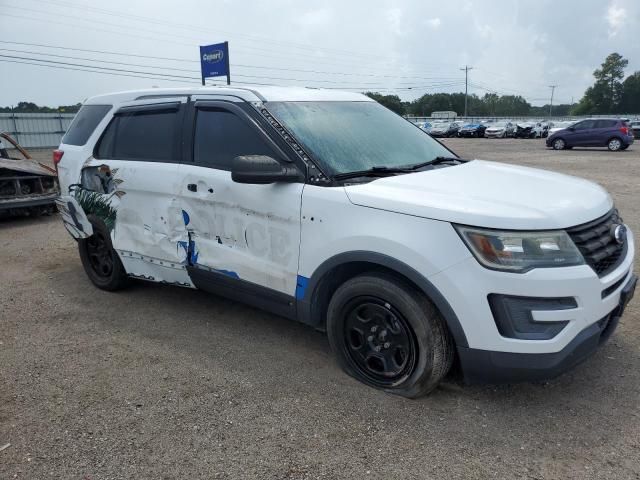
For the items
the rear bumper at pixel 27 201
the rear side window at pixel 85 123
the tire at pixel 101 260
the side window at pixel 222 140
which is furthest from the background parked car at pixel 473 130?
the side window at pixel 222 140

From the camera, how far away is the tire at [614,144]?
75.6 ft

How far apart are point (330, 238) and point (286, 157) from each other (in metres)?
0.63

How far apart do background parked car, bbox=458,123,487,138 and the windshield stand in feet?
130

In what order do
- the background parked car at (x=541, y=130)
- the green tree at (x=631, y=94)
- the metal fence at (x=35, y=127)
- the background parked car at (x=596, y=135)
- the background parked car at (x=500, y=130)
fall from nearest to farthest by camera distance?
the background parked car at (x=596, y=135) → the metal fence at (x=35, y=127) → the background parked car at (x=541, y=130) → the background parked car at (x=500, y=130) → the green tree at (x=631, y=94)

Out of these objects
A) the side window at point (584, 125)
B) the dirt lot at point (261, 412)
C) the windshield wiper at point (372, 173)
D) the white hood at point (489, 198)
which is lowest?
the dirt lot at point (261, 412)

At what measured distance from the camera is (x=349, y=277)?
129 inches

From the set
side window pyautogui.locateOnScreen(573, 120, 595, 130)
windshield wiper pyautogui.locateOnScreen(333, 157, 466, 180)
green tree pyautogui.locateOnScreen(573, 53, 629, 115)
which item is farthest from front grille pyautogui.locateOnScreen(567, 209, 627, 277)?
green tree pyautogui.locateOnScreen(573, 53, 629, 115)

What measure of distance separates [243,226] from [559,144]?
2487 centimetres

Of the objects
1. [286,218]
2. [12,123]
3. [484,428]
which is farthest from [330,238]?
[12,123]

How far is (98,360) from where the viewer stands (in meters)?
3.73

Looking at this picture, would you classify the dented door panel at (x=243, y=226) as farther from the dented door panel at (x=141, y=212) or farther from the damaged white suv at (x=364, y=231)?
the dented door panel at (x=141, y=212)

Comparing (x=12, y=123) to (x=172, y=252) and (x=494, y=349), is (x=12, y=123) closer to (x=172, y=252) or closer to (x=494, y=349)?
(x=172, y=252)

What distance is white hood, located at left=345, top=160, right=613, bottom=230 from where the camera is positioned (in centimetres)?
265

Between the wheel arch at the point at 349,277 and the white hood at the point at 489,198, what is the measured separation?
0.30m
